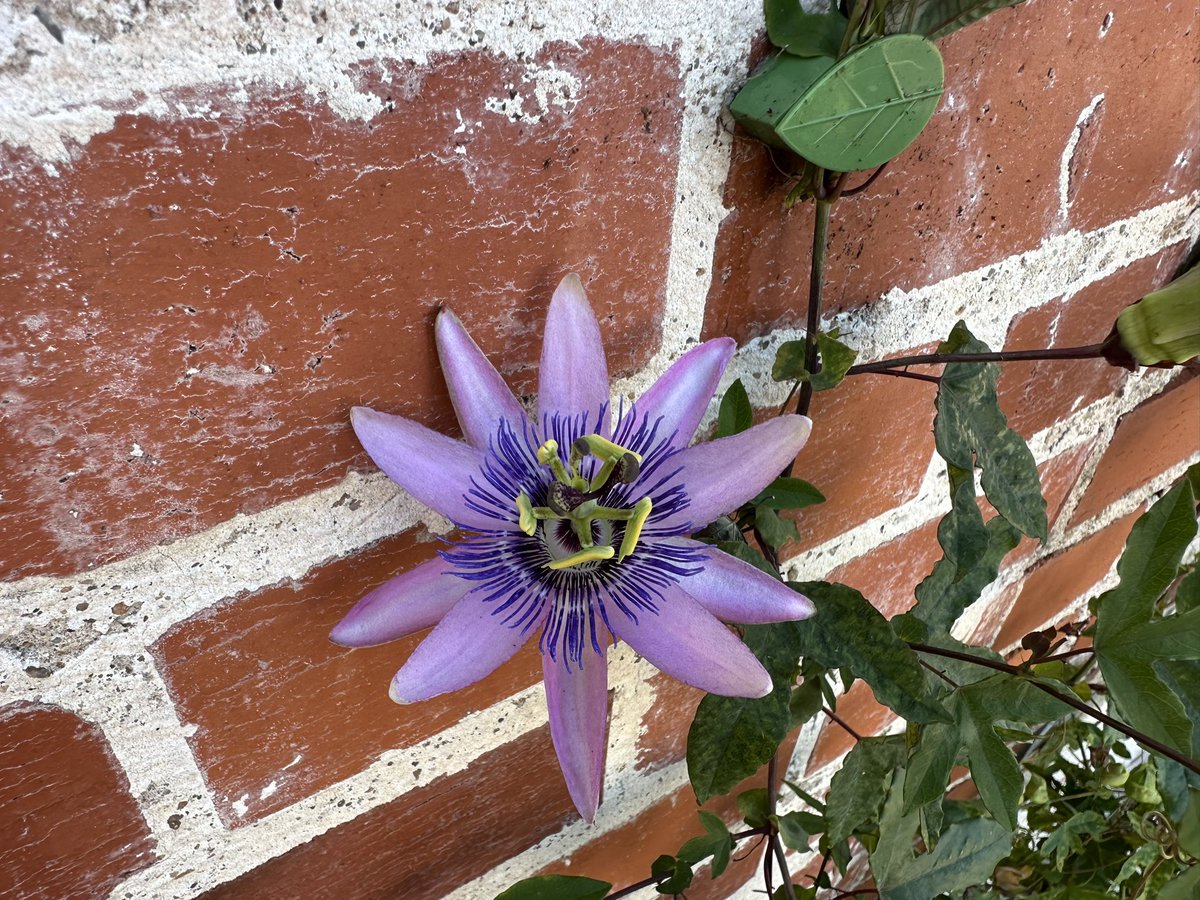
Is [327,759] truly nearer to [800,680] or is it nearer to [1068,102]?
[800,680]

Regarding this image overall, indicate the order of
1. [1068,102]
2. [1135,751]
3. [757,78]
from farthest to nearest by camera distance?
[1135,751] < [1068,102] < [757,78]

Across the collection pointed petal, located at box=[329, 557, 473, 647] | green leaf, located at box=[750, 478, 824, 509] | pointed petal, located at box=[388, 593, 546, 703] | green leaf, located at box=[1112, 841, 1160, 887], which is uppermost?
pointed petal, located at box=[329, 557, 473, 647]

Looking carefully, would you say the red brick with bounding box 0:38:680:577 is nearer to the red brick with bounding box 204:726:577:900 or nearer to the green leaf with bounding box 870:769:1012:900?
the red brick with bounding box 204:726:577:900

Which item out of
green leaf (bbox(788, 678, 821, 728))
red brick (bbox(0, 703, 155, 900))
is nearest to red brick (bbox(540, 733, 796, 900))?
green leaf (bbox(788, 678, 821, 728))

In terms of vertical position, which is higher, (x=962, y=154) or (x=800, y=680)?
(x=962, y=154)

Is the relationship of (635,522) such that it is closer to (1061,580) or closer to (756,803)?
(756,803)

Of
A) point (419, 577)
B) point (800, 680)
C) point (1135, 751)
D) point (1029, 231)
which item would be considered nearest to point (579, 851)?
point (800, 680)
